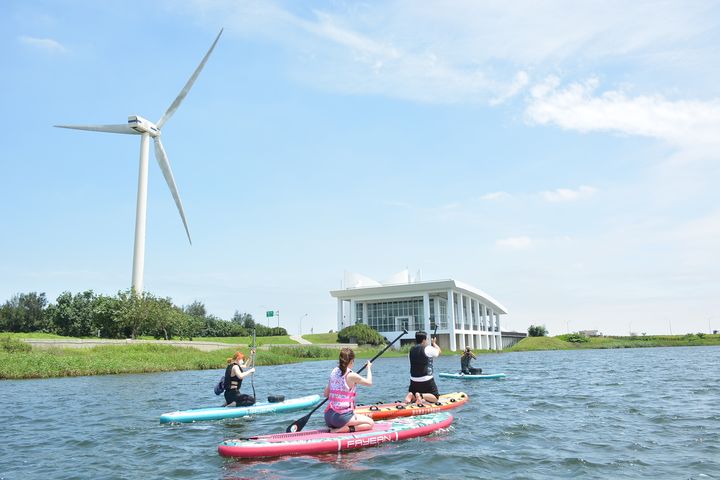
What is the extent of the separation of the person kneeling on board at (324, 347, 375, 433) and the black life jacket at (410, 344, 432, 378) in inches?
146

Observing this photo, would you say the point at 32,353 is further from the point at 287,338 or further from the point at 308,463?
the point at 287,338

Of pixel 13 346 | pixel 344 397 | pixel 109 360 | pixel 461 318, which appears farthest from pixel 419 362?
pixel 461 318

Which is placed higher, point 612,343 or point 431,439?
point 612,343

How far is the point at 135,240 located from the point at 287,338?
5331cm

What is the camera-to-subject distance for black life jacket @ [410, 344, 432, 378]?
616 inches

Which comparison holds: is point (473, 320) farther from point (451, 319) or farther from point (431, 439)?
point (431, 439)

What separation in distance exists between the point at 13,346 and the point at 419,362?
33.8 meters

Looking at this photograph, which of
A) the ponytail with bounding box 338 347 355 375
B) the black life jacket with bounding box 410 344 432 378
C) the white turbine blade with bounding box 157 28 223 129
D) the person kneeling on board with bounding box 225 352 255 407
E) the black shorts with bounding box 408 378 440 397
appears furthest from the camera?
the white turbine blade with bounding box 157 28 223 129

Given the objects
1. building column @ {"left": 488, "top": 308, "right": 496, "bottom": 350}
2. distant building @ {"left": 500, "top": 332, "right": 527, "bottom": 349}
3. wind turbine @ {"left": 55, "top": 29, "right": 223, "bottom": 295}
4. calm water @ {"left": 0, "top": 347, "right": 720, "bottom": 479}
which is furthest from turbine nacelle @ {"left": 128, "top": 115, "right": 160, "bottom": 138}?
distant building @ {"left": 500, "top": 332, "right": 527, "bottom": 349}

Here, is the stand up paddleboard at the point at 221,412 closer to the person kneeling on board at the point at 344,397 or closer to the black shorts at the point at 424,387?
the black shorts at the point at 424,387

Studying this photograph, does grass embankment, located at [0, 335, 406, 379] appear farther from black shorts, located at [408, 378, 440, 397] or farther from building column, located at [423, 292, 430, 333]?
building column, located at [423, 292, 430, 333]

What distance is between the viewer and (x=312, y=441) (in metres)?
11.3

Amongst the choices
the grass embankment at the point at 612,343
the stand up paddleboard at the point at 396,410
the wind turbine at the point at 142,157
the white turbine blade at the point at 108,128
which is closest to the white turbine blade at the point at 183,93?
the wind turbine at the point at 142,157

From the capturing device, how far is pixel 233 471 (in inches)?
396
